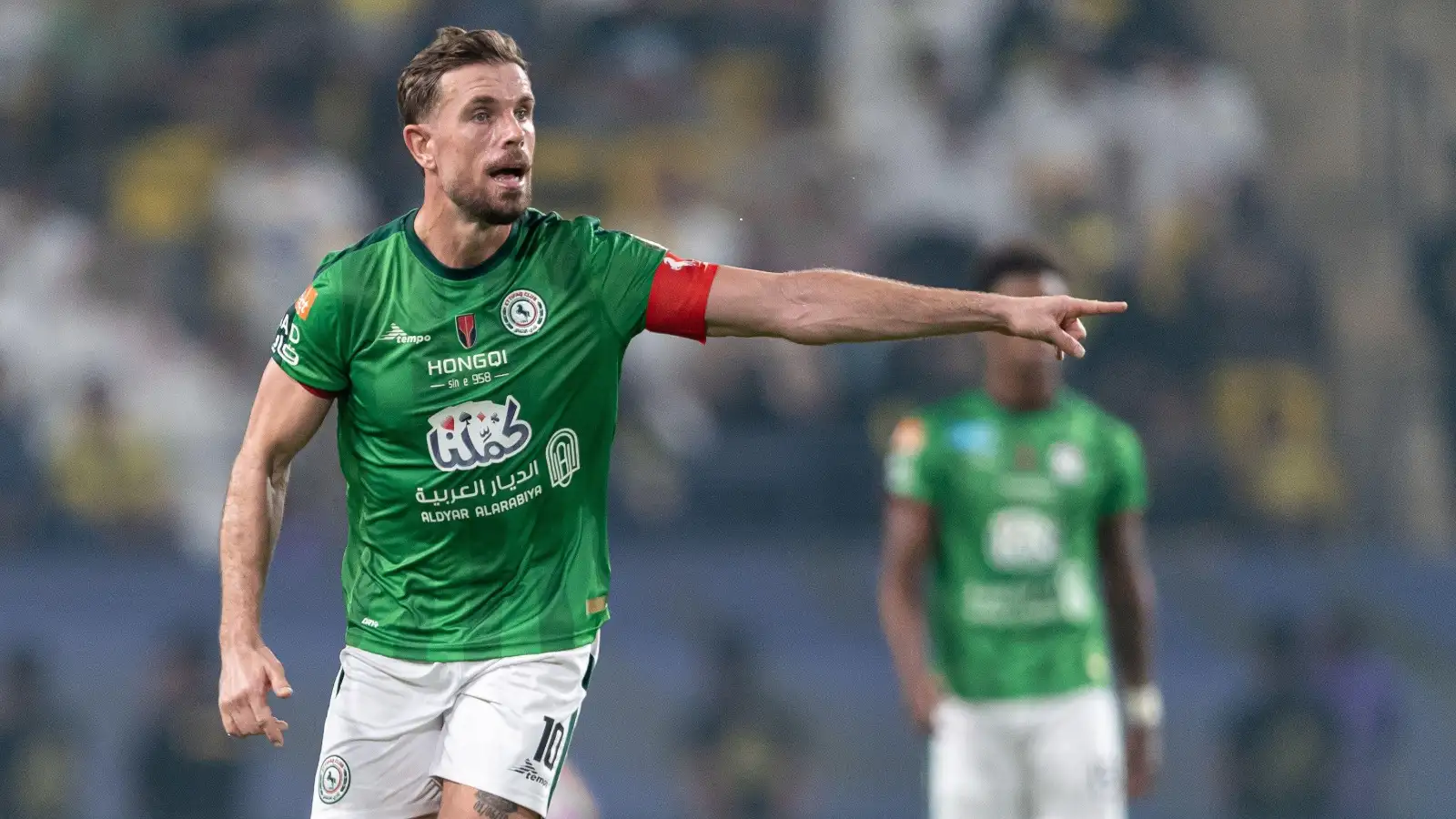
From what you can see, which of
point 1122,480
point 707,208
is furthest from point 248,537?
point 707,208

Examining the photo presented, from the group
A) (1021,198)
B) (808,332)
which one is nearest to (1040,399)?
(808,332)

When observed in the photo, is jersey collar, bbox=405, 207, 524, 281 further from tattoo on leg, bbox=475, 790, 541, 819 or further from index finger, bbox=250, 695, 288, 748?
tattoo on leg, bbox=475, 790, 541, 819

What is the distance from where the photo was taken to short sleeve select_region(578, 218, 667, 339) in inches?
176

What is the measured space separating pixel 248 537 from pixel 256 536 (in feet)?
0.06

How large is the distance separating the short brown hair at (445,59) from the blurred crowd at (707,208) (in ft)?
19.5

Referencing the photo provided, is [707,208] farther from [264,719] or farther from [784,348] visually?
[264,719]

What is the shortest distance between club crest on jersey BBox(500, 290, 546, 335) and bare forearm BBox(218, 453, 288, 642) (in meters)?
0.63

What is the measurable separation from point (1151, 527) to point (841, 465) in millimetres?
1677

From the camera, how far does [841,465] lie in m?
10.2

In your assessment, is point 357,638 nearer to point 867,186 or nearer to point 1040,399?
point 1040,399

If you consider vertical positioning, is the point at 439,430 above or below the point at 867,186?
below

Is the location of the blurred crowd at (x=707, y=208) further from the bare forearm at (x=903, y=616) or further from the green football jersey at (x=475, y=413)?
the green football jersey at (x=475, y=413)

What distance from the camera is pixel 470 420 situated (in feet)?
14.4

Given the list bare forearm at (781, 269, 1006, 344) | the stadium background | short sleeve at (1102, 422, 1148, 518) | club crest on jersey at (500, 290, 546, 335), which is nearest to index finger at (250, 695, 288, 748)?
club crest on jersey at (500, 290, 546, 335)
